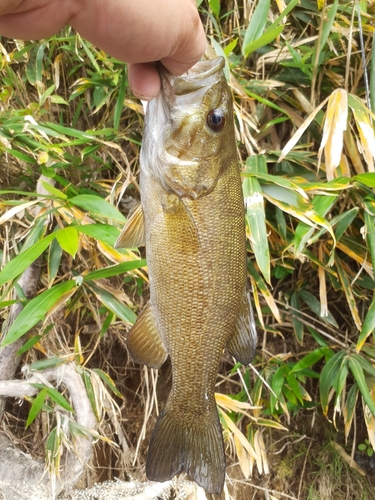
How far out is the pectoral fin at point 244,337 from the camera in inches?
51.0

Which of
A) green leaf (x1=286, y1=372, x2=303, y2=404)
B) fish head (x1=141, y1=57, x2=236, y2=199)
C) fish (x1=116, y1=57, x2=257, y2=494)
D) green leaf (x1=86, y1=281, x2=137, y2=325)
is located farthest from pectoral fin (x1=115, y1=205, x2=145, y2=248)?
green leaf (x1=286, y1=372, x2=303, y2=404)

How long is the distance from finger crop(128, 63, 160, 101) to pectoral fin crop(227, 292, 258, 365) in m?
0.65

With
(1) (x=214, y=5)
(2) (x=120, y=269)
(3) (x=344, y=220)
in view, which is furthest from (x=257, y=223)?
(1) (x=214, y=5)

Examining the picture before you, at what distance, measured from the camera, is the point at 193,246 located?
1.23 metres

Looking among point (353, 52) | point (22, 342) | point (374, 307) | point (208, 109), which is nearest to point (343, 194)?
point (374, 307)

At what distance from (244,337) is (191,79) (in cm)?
78

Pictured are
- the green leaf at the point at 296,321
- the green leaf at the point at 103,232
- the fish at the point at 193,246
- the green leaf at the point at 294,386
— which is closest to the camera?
the fish at the point at 193,246

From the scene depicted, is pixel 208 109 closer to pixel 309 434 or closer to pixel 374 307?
pixel 374 307

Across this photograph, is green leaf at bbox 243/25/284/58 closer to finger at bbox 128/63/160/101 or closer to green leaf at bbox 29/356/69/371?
finger at bbox 128/63/160/101

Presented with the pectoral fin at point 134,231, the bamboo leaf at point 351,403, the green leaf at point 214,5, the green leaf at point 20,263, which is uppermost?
the green leaf at point 214,5

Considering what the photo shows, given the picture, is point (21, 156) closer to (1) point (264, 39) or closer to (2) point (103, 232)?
(2) point (103, 232)

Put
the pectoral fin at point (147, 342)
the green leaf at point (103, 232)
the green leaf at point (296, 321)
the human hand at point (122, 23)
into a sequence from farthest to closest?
the green leaf at point (296, 321)
the green leaf at point (103, 232)
the pectoral fin at point (147, 342)
the human hand at point (122, 23)

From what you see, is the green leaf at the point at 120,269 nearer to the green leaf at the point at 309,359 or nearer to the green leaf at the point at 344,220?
the green leaf at the point at 344,220

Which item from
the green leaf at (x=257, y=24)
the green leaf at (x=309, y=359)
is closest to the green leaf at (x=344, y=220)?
the green leaf at (x=309, y=359)
